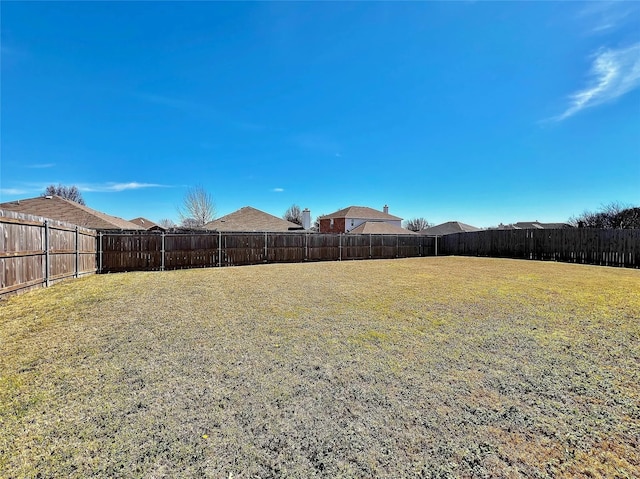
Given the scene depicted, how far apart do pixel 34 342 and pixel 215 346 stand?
2.19 meters

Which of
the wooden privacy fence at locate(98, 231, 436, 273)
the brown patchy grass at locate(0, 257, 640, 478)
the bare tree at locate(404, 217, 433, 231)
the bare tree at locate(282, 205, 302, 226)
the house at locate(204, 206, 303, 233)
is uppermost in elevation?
the bare tree at locate(282, 205, 302, 226)

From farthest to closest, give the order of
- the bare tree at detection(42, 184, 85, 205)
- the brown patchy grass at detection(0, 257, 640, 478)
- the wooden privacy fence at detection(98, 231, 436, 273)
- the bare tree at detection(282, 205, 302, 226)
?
the bare tree at detection(282, 205, 302, 226)
the bare tree at detection(42, 184, 85, 205)
the wooden privacy fence at detection(98, 231, 436, 273)
the brown patchy grass at detection(0, 257, 640, 478)

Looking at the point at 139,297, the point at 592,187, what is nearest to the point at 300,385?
the point at 139,297

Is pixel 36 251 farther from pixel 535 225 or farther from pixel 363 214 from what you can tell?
pixel 535 225

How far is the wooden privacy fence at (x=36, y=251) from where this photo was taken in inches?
217

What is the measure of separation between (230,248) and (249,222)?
34.7 ft

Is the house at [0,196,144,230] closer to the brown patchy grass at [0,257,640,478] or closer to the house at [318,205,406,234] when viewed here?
the brown patchy grass at [0,257,640,478]

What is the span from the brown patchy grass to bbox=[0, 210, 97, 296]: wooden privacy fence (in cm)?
132

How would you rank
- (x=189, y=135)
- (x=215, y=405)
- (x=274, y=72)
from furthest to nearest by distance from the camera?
(x=189, y=135) → (x=274, y=72) → (x=215, y=405)

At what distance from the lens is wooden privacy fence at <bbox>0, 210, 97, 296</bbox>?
550 cm

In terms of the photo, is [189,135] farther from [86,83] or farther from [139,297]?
[139,297]

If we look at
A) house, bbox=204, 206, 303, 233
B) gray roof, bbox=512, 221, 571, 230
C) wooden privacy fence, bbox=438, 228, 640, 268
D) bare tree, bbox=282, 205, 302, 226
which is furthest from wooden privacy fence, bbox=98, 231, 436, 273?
gray roof, bbox=512, 221, 571, 230

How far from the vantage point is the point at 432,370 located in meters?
2.79

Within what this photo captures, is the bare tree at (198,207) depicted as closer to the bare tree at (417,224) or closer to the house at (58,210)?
the house at (58,210)
